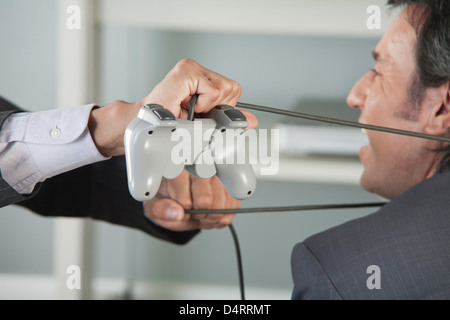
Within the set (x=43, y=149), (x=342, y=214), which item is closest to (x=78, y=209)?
(x=43, y=149)

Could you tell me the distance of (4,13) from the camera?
1422 mm

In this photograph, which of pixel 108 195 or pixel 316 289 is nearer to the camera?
pixel 316 289

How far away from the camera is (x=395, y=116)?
0.88 meters

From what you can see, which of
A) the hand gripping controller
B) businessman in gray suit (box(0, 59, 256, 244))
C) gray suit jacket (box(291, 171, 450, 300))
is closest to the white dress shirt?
businessman in gray suit (box(0, 59, 256, 244))

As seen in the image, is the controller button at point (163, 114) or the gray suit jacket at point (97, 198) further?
the gray suit jacket at point (97, 198)

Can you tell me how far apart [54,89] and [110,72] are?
0.59 feet

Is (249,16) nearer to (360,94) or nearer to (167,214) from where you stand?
(360,94)

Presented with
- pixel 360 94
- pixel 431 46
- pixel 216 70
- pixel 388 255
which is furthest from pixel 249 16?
pixel 388 255

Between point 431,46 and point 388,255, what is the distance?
362mm

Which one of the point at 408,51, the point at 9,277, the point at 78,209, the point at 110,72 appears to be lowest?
the point at 9,277

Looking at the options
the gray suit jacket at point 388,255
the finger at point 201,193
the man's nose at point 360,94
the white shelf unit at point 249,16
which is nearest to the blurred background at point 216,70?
the white shelf unit at point 249,16

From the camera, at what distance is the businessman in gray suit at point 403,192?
618 millimetres

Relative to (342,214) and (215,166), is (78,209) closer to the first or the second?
(215,166)

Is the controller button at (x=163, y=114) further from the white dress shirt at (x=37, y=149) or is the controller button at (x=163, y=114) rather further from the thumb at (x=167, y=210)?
the thumb at (x=167, y=210)
